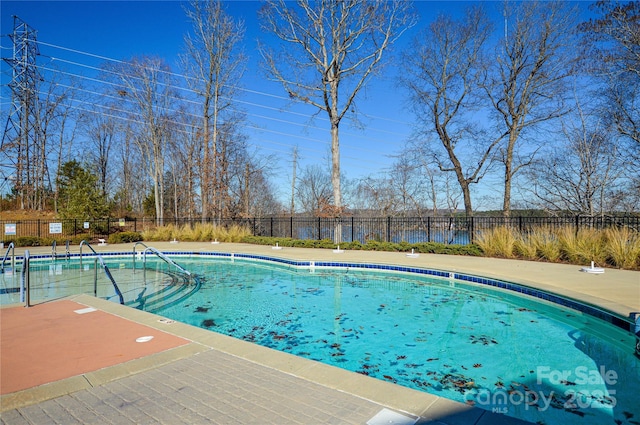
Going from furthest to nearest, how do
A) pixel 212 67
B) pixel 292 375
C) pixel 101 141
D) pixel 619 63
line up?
pixel 101 141
pixel 212 67
pixel 619 63
pixel 292 375

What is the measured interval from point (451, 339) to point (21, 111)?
2766 cm

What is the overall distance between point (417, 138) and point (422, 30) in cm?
493

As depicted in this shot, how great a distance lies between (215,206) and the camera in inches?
764

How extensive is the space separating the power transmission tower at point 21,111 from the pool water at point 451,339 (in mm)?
22338

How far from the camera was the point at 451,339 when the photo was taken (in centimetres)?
432

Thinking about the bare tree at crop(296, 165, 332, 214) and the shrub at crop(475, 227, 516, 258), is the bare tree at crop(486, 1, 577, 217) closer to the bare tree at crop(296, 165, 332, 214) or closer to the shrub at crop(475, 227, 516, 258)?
the shrub at crop(475, 227, 516, 258)

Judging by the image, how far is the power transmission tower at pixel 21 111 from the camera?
69.4 feet

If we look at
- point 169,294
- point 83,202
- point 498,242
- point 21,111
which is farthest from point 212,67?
point 498,242

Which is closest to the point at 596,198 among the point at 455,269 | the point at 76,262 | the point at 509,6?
the point at 455,269

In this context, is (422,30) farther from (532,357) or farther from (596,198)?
(532,357)

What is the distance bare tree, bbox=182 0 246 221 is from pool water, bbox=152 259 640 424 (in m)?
12.6

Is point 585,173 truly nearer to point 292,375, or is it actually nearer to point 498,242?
point 498,242

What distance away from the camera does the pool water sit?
2.89m

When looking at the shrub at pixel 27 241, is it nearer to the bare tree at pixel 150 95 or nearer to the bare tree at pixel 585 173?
the bare tree at pixel 150 95
